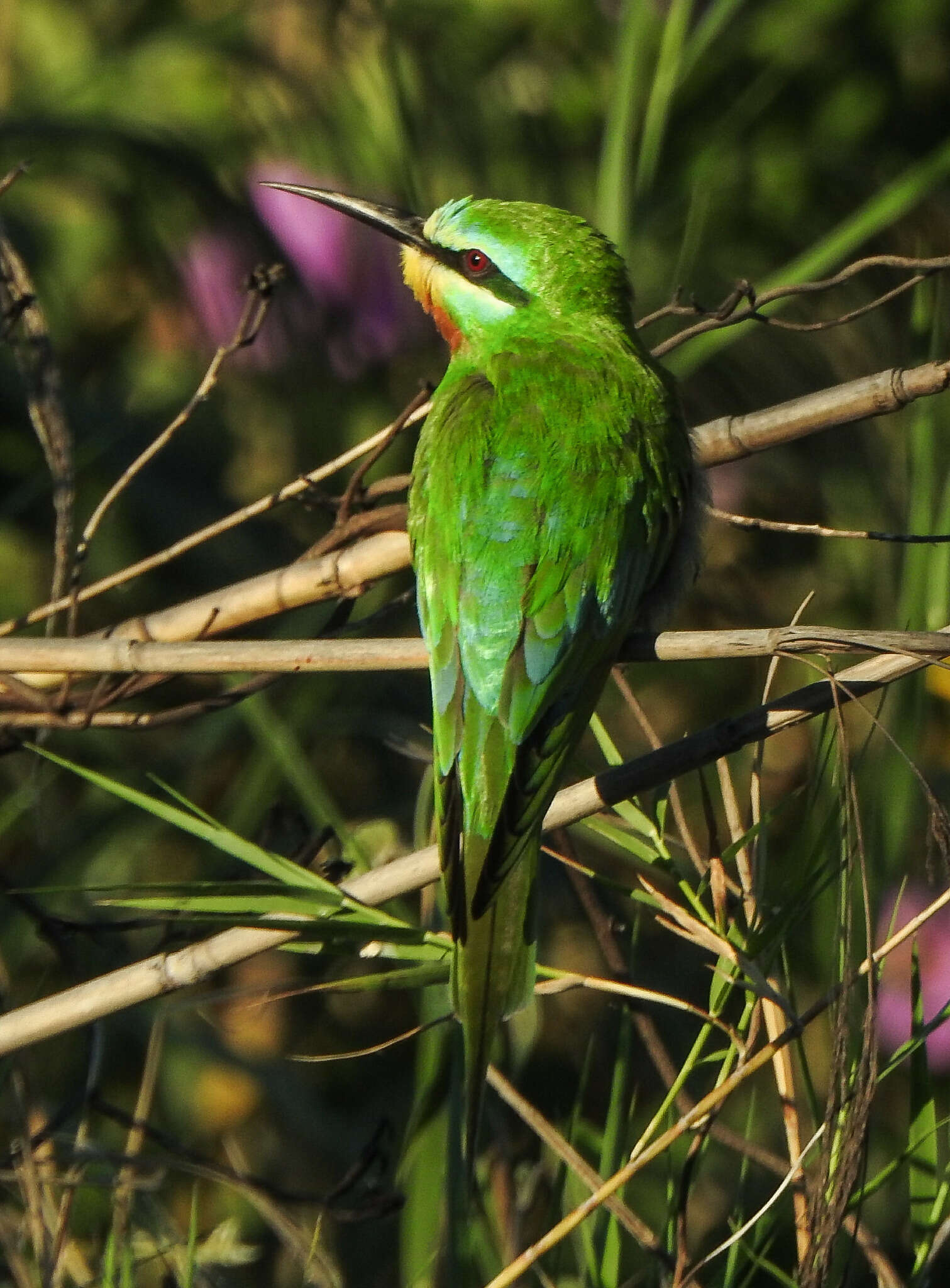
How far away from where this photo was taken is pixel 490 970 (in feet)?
5.90

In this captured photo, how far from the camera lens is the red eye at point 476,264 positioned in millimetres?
2365

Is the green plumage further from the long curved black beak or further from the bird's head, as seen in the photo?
the long curved black beak

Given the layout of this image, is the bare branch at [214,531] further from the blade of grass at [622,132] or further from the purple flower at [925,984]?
the purple flower at [925,984]

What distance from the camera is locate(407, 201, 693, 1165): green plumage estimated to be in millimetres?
1809

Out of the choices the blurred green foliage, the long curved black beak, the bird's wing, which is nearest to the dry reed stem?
the bird's wing

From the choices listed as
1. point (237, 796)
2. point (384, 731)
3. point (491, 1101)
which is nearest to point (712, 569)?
point (384, 731)

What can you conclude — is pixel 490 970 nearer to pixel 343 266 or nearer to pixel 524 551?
pixel 524 551

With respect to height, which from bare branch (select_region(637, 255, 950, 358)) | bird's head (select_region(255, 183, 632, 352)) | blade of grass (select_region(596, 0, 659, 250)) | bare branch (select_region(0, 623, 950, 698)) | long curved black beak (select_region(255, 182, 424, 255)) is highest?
blade of grass (select_region(596, 0, 659, 250))

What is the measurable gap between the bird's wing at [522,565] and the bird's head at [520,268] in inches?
4.9

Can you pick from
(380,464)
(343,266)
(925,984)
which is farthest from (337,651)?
(343,266)

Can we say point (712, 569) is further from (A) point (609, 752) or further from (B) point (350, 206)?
(A) point (609, 752)

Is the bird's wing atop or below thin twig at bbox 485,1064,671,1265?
atop

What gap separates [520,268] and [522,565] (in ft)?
1.91

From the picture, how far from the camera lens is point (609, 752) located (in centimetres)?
197
